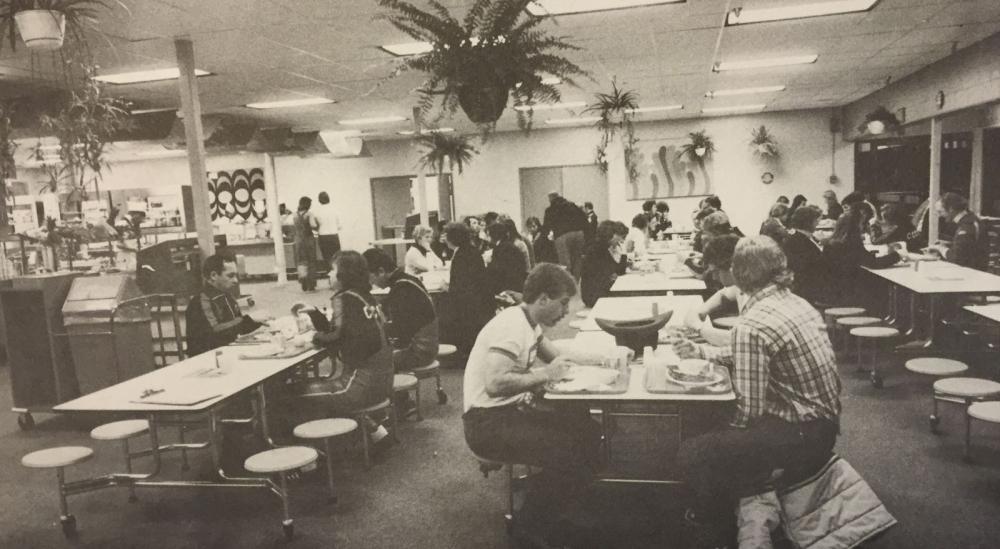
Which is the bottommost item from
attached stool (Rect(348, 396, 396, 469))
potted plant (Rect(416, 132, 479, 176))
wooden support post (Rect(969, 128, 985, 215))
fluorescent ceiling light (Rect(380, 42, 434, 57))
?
attached stool (Rect(348, 396, 396, 469))

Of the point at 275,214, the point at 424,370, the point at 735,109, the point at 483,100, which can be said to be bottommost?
the point at 424,370

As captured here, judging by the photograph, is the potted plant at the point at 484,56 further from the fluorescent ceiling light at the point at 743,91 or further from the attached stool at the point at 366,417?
the fluorescent ceiling light at the point at 743,91

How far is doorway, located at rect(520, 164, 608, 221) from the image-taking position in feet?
56.1

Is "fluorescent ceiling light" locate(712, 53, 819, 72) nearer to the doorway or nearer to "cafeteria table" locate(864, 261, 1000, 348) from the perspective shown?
"cafeteria table" locate(864, 261, 1000, 348)

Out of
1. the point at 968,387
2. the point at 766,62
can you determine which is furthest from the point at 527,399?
the point at 766,62

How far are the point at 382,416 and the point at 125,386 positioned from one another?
1868 millimetres

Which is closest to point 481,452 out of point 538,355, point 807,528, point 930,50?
point 538,355

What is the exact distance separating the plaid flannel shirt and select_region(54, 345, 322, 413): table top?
2.44 metres

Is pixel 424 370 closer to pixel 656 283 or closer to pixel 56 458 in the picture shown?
pixel 656 283

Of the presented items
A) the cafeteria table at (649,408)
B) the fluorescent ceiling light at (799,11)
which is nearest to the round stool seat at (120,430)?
the cafeteria table at (649,408)

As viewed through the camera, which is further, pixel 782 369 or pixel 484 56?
pixel 484 56

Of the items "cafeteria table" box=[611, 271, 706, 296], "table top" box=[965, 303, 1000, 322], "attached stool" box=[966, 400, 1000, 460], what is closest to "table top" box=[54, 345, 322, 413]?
"cafeteria table" box=[611, 271, 706, 296]

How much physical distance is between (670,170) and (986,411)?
1267cm

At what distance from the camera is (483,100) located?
11.3 feet
